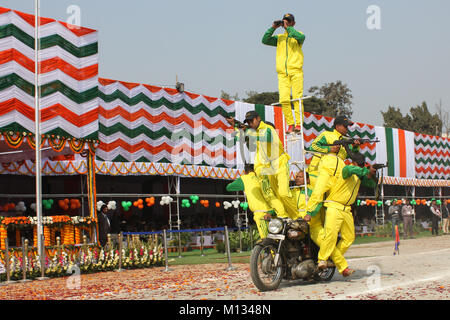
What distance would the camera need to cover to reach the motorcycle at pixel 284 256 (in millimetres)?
8133

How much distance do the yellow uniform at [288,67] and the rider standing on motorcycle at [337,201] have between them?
1873 millimetres

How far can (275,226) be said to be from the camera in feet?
27.4

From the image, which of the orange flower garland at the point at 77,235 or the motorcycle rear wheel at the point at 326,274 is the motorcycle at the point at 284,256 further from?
the orange flower garland at the point at 77,235

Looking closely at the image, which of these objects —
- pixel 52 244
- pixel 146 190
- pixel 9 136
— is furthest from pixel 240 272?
pixel 146 190

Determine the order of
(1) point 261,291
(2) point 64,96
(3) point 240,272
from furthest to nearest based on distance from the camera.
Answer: (2) point 64,96, (3) point 240,272, (1) point 261,291

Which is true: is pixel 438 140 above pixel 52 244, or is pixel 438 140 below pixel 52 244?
above

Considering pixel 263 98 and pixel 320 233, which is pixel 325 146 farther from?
pixel 263 98

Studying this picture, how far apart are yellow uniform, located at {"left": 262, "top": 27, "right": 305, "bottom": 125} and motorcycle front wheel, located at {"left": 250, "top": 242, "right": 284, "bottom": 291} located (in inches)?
113

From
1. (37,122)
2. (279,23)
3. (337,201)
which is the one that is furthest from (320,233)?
(37,122)

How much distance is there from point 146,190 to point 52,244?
9.99 metres

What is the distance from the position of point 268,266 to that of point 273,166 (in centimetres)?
164

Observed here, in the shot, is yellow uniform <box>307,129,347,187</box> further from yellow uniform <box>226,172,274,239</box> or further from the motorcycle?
the motorcycle
